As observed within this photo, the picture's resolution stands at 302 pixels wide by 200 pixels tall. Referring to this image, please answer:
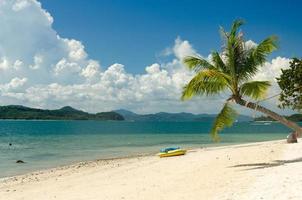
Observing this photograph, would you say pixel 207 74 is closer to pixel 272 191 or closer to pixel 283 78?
pixel 272 191

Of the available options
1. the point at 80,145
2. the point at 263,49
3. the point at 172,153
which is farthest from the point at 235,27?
the point at 80,145

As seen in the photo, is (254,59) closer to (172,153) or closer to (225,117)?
(225,117)

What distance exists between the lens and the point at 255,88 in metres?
15.1

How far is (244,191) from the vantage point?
10.0 m

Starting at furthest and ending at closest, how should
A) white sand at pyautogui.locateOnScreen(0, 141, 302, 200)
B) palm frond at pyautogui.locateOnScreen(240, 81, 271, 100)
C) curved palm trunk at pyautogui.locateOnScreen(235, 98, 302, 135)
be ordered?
palm frond at pyautogui.locateOnScreen(240, 81, 271, 100) < curved palm trunk at pyautogui.locateOnScreen(235, 98, 302, 135) < white sand at pyautogui.locateOnScreen(0, 141, 302, 200)

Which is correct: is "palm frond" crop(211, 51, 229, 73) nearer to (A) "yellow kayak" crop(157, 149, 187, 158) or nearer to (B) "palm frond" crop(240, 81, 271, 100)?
(B) "palm frond" crop(240, 81, 271, 100)

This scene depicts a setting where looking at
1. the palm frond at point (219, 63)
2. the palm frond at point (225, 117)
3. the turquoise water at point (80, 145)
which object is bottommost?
the turquoise water at point (80, 145)

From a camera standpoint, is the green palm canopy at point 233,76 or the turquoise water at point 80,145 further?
the turquoise water at point 80,145

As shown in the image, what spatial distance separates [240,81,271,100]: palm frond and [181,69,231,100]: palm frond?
2.58 ft

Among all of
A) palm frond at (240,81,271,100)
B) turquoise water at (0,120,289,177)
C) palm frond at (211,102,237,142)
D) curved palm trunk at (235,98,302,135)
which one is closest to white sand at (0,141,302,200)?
curved palm trunk at (235,98,302,135)

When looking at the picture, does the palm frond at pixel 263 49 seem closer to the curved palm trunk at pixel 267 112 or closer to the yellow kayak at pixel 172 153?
the curved palm trunk at pixel 267 112

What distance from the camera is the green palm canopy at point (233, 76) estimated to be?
49.0ft

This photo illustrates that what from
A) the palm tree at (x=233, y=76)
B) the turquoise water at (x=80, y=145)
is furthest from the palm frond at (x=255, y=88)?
the turquoise water at (x=80, y=145)

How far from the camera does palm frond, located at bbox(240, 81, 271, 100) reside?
49.4ft
